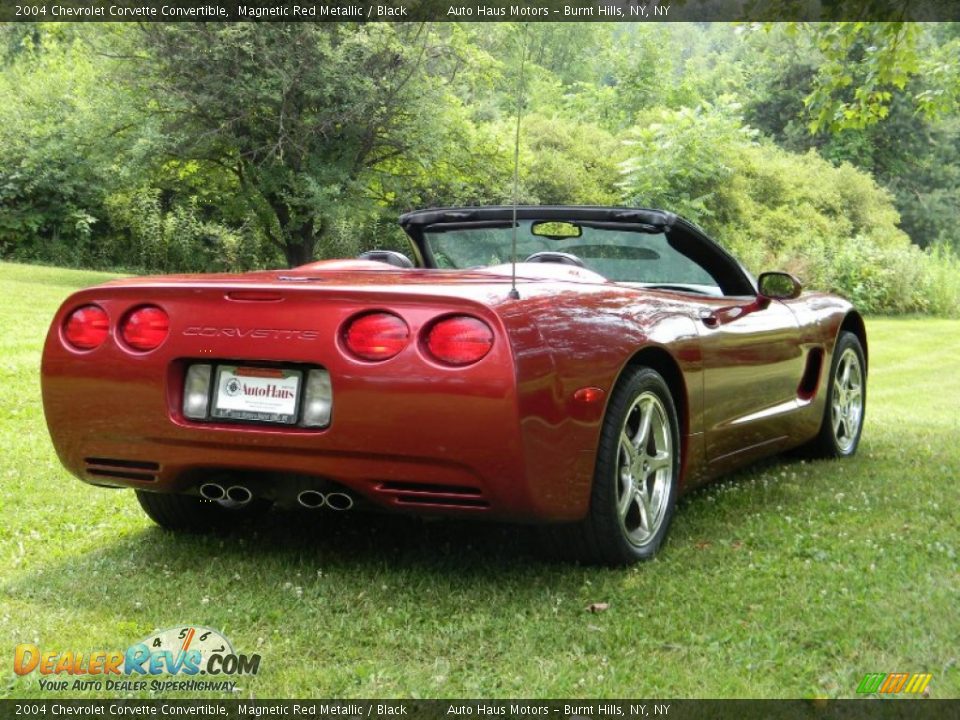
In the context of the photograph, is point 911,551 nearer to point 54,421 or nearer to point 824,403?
point 824,403

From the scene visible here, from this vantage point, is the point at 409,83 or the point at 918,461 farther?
the point at 409,83

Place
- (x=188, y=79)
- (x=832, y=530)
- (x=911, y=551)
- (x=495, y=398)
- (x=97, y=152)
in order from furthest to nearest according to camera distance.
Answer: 1. (x=97, y=152)
2. (x=188, y=79)
3. (x=832, y=530)
4. (x=911, y=551)
5. (x=495, y=398)

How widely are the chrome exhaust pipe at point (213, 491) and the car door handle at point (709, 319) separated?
6.46 ft

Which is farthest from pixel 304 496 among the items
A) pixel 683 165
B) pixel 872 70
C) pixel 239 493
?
pixel 683 165

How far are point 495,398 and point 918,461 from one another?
4.06m

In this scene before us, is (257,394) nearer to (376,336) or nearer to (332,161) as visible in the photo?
(376,336)

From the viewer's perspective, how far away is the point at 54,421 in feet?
13.1

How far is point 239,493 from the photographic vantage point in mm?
3896

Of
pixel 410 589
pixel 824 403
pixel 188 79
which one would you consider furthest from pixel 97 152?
pixel 410 589

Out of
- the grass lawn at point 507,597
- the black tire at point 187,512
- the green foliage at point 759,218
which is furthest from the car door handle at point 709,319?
the green foliage at point 759,218

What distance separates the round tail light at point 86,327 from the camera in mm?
3922

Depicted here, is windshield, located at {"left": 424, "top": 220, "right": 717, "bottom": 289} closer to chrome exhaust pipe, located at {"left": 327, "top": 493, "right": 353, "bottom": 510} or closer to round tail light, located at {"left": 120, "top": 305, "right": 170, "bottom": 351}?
chrome exhaust pipe, located at {"left": 327, "top": 493, "right": 353, "bottom": 510}

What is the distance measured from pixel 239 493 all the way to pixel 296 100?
2028 centimetres

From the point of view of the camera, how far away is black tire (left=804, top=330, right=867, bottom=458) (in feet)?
21.1
